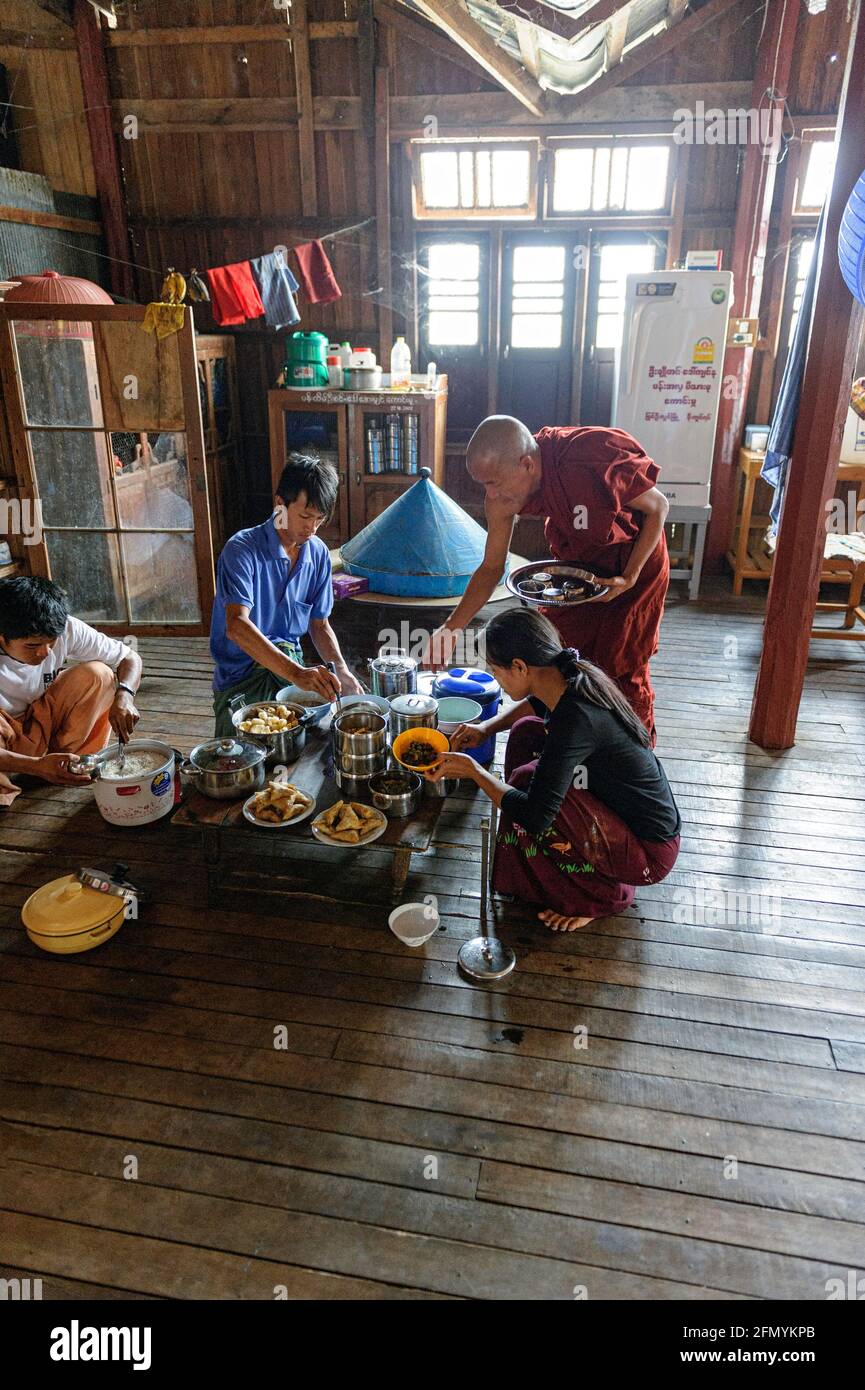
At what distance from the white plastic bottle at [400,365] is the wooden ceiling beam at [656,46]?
2.11 m

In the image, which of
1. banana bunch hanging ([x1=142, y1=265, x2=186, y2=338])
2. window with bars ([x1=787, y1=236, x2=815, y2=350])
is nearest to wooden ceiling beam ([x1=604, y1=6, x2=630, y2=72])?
window with bars ([x1=787, y1=236, x2=815, y2=350])

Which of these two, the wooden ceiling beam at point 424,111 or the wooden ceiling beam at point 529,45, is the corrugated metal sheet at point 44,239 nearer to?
the wooden ceiling beam at point 424,111

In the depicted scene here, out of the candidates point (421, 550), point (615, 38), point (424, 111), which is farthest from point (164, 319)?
point (615, 38)

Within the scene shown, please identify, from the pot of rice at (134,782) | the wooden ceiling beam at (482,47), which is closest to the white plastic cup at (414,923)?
the pot of rice at (134,782)

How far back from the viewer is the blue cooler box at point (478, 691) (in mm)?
3566

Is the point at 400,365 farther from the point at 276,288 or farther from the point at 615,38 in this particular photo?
the point at 615,38

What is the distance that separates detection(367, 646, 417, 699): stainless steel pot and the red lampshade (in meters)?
3.28

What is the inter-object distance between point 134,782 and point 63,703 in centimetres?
62

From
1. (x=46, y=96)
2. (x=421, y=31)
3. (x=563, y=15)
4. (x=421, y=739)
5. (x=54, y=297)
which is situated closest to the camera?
(x=421, y=739)

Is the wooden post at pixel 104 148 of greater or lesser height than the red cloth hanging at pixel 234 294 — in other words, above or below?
above

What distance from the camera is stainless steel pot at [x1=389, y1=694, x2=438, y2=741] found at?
304cm

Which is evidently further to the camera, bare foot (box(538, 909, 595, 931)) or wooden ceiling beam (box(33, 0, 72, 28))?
wooden ceiling beam (box(33, 0, 72, 28))

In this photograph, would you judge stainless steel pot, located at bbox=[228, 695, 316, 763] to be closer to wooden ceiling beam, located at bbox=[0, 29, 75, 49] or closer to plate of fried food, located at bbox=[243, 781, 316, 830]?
plate of fried food, located at bbox=[243, 781, 316, 830]

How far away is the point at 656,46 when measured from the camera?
611 centimetres
